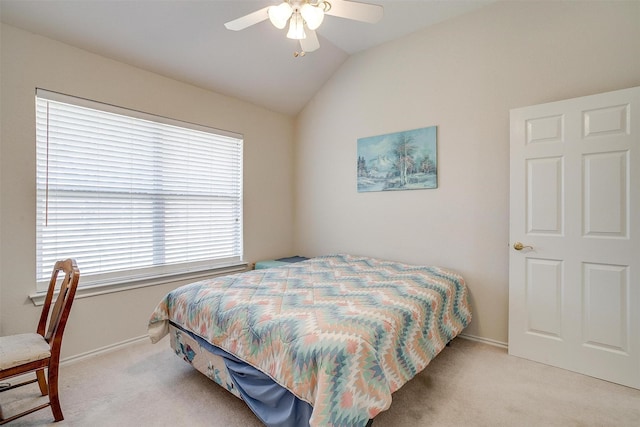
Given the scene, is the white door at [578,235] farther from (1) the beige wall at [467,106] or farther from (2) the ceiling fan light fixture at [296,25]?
(2) the ceiling fan light fixture at [296,25]

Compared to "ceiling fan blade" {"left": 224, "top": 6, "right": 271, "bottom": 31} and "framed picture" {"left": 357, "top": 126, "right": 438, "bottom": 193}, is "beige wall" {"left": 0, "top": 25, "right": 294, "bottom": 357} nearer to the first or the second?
"ceiling fan blade" {"left": 224, "top": 6, "right": 271, "bottom": 31}

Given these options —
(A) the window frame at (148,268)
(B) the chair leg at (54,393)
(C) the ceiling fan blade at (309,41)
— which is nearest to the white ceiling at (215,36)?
(A) the window frame at (148,268)

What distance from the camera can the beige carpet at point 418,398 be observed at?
172cm

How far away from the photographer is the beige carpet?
172 centimetres

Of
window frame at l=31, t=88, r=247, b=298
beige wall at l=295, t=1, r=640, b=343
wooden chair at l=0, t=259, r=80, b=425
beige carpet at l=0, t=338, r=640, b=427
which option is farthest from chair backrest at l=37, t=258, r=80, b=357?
beige wall at l=295, t=1, r=640, b=343

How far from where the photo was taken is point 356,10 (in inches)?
72.2

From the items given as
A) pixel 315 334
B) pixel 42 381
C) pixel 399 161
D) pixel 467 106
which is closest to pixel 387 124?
pixel 399 161

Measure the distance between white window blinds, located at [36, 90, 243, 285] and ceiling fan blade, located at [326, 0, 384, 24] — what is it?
1965 mm

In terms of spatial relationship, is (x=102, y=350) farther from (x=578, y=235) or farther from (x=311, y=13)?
(x=578, y=235)

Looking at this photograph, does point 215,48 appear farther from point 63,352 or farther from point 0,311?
point 63,352

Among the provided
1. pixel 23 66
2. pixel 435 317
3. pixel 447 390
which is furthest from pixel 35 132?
pixel 447 390

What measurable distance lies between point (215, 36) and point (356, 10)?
1474mm

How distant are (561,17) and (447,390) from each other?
2.92 metres

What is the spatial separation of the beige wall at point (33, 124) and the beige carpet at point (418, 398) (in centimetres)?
38
